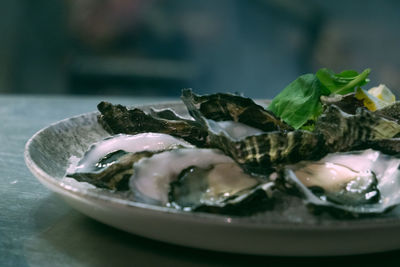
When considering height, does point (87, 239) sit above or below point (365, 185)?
below

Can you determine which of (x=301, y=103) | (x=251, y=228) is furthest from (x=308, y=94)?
(x=251, y=228)

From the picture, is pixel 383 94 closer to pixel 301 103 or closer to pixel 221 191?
pixel 301 103

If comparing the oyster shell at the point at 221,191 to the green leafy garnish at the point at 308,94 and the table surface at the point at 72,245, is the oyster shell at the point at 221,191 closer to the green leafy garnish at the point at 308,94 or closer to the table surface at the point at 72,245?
the table surface at the point at 72,245

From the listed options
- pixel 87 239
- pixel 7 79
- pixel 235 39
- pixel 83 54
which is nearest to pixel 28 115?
pixel 87 239

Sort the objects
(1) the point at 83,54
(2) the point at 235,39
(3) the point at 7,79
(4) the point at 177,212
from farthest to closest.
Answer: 1. (2) the point at 235,39
2. (1) the point at 83,54
3. (3) the point at 7,79
4. (4) the point at 177,212

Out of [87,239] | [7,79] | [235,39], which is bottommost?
[7,79]

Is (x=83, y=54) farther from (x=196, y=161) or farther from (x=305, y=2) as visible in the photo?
(x=196, y=161)

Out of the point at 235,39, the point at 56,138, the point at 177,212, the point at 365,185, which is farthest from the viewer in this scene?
the point at 235,39
